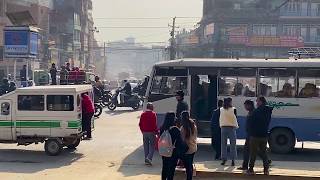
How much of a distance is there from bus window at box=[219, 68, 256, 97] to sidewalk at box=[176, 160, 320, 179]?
11.0ft

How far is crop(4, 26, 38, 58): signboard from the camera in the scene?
30.6 meters

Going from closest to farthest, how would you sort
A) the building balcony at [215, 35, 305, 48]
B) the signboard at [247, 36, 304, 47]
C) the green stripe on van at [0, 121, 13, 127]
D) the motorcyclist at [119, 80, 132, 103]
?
the green stripe on van at [0, 121, 13, 127] < the motorcyclist at [119, 80, 132, 103] < the signboard at [247, 36, 304, 47] < the building balcony at [215, 35, 305, 48]

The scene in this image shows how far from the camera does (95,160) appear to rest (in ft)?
45.2

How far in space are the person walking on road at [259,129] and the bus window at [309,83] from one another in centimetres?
420

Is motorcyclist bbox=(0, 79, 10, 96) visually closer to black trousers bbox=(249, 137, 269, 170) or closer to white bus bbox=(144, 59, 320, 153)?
white bus bbox=(144, 59, 320, 153)

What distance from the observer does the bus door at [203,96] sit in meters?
15.0

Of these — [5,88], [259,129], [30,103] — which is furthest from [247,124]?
[5,88]

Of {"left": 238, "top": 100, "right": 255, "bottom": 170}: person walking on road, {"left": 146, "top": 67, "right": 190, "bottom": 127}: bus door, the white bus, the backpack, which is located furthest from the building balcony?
the backpack

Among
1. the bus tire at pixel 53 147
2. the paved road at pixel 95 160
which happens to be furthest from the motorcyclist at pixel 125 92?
the bus tire at pixel 53 147

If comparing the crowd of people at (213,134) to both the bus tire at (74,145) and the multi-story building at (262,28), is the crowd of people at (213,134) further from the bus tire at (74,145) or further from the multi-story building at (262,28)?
the multi-story building at (262,28)

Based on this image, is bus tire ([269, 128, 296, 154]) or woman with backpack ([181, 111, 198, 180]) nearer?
woman with backpack ([181, 111, 198, 180])

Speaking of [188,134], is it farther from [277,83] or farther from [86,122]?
[277,83]

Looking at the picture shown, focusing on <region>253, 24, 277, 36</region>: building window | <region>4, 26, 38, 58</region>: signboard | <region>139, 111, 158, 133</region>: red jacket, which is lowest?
<region>139, 111, 158, 133</region>: red jacket

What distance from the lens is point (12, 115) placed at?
46.0 feet
